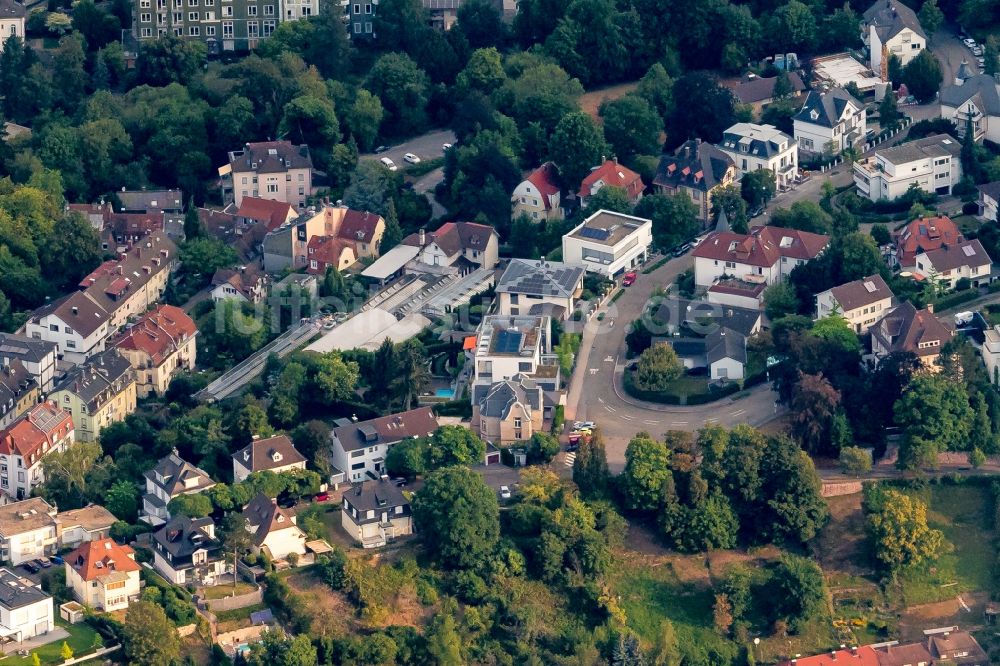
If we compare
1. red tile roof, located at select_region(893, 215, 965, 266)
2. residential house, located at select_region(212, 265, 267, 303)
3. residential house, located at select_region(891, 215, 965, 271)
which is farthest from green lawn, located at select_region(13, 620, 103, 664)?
red tile roof, located at select_region(893, 215, 965, 266)

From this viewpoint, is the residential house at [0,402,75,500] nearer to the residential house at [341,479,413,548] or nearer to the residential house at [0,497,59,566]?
the residential house at [0,497,59,566]

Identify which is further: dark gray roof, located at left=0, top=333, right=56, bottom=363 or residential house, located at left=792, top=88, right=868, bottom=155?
residential house, located at left=792, top=88, right=868, bottom=155

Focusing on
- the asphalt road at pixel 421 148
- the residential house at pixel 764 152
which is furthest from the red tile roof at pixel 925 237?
the asphalt road at pixel 421 148

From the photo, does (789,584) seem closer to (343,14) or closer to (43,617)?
(43,617)

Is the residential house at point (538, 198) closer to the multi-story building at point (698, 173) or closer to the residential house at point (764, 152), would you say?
the multi-story building at point (698, 173)

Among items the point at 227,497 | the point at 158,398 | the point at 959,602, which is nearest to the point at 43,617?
the point at 227,497
